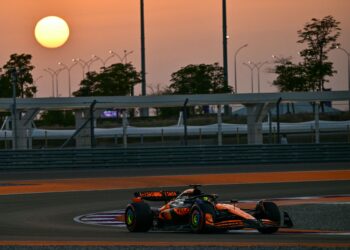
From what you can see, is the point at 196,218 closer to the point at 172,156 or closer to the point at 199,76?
the point at 172,156

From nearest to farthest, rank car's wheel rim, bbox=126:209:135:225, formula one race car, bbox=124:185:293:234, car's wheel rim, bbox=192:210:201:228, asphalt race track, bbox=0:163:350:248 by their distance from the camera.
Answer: asphalt race track, bbox=0:163:350:248
formula one race car, bbox=124:185:293:234
car's wheel rim, bbox=192:210:201:228
car's wheel rim, bbox=126:209:135:225

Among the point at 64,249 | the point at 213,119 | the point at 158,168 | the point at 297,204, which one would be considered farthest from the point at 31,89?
the point at 64,249

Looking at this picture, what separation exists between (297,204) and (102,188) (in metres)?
7.83

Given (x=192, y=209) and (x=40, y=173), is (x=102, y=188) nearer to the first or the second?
(x=40, y=173)

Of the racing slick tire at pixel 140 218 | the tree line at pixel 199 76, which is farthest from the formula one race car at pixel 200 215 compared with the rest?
the tree line at pixel 199 76

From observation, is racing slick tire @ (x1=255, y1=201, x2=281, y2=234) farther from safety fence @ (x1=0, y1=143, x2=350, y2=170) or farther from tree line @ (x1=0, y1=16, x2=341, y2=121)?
tree line @ (x1=0, y1=16, x2=341, y2=121)

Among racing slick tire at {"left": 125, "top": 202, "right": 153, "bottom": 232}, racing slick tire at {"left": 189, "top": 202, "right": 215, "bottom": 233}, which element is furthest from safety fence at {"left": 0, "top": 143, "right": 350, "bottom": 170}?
racing slick tire at {"left": 189, "top": 202, "right": 215, "bottom": 233}

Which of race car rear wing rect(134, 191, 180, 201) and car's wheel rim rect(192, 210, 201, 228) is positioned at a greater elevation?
race car rear wing rect(134, 191, 180, 201)

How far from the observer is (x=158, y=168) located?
3719 cm

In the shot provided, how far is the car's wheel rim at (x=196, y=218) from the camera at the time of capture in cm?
1634

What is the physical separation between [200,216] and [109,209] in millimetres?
6991

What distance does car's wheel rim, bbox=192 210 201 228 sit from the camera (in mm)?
16341

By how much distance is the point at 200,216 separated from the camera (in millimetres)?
16234

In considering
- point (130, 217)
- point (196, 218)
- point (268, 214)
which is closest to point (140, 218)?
point (130, 217)
